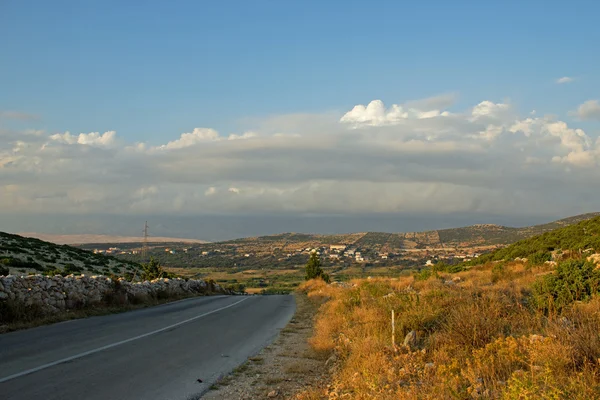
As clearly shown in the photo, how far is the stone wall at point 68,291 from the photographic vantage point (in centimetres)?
1603

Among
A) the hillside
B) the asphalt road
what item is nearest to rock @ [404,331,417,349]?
the asphalt road

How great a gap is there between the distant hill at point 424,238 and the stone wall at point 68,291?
79138 millimetres

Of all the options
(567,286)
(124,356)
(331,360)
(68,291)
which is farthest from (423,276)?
(124,356)

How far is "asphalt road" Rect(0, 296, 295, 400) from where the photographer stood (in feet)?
25.4

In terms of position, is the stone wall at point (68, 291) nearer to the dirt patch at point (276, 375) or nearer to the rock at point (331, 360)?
the dirt patch at point (276, 375)

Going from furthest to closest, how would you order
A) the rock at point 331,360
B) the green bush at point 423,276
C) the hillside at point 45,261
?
the hillside at point 45,261 < the green bush at point 423,276 < the rock at point 331,360

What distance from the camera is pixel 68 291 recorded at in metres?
18.9

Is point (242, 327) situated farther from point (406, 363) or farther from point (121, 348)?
point (406, 363)

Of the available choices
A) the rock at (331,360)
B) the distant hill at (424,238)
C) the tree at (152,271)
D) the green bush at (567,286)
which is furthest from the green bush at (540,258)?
the distant hill at (424,238)

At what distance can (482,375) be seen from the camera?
20.4 feet

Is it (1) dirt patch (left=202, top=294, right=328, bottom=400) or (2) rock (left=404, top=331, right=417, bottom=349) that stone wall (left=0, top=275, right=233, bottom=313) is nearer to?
(1) dirt patch (left=202, top=294, right=328, bottom=400)

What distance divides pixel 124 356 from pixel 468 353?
7189mm

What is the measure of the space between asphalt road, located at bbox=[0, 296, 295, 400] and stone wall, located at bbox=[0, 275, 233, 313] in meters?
1.74

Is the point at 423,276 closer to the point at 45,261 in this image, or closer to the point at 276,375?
the point at 276,375
